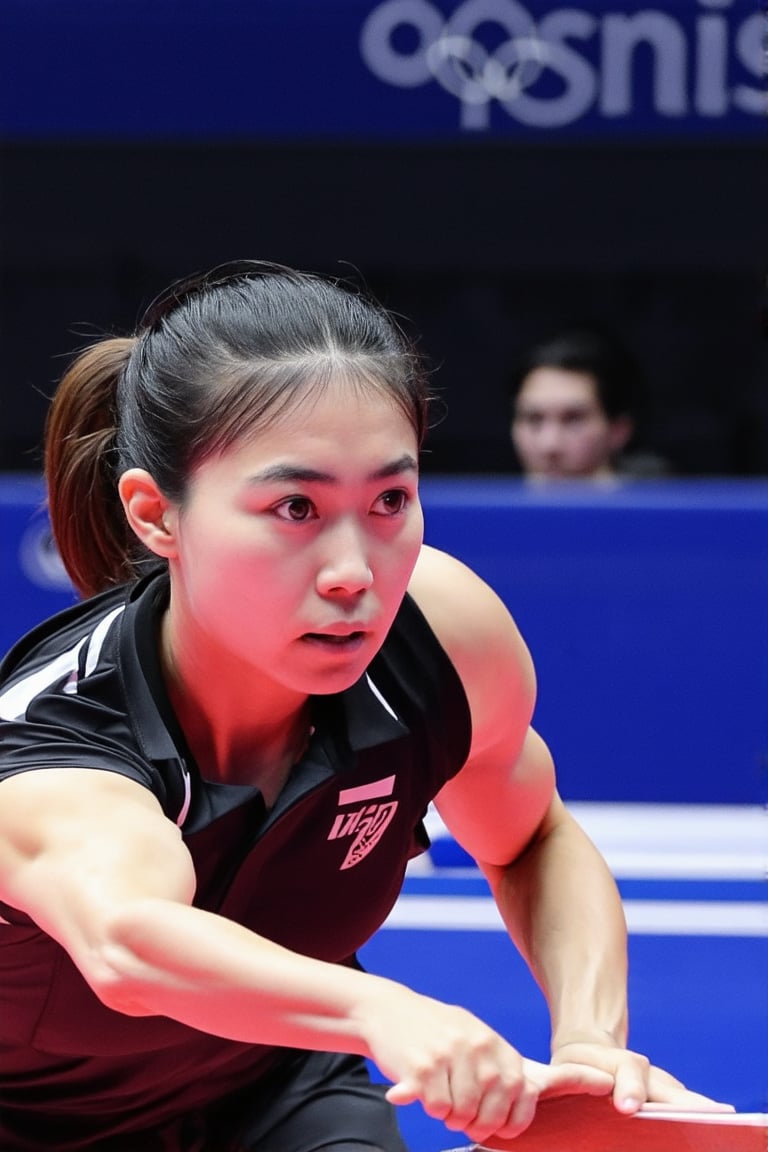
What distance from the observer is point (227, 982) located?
116cm

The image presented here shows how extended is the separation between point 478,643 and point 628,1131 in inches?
18.1

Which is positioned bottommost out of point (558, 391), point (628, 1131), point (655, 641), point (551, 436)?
point (628, 1131)

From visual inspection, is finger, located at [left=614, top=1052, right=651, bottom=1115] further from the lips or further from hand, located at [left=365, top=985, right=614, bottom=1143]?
the lips

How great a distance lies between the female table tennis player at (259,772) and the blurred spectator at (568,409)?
2615 mm

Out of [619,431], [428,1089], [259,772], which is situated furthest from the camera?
[619,431]

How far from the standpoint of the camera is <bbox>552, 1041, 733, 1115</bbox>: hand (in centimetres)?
137

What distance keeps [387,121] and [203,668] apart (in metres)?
3.20

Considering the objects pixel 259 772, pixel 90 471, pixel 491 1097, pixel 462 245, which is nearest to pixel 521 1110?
pixel 491 1097

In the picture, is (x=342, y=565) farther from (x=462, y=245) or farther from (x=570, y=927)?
(x=462, y=245)

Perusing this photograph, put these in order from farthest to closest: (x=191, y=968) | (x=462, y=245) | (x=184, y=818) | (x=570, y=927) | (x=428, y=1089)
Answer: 1. (x=462, y=245)
2. (x=570, y=927)
3. (x=184, y=818)
4. (x=191, y=968)
5. (x=428, y=1089)

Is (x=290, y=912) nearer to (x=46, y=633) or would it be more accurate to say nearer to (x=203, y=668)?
(x=203, y=668)

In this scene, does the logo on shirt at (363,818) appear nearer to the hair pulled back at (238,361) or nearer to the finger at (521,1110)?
the hair pulled back at (238,361)

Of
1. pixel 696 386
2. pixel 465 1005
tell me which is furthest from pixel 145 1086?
pixel 696 386

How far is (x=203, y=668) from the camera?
149 cm
